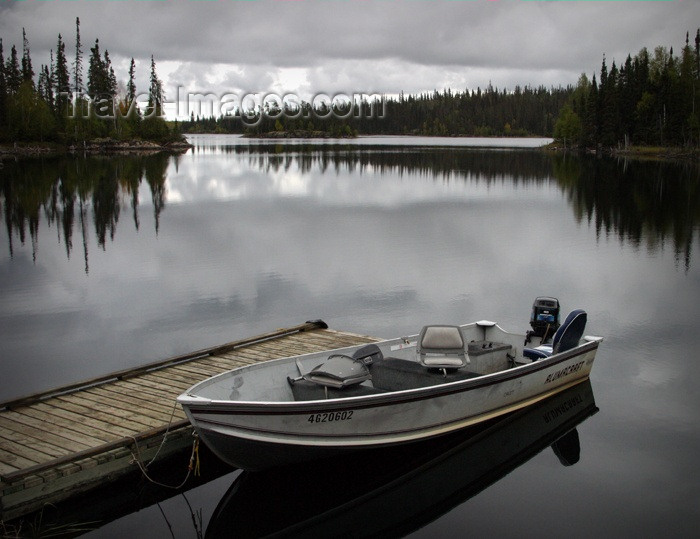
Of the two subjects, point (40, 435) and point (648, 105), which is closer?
point (40, 435)

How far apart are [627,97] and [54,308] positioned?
97.1 metres

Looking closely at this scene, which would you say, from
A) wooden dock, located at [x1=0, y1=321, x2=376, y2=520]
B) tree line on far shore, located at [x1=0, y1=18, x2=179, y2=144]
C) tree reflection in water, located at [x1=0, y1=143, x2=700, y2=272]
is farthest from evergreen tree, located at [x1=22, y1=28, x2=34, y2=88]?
wooden dock, located at [x1=0, y1=321, x2=376, y2=520]

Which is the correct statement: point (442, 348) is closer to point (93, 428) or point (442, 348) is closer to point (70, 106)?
point (93, 428)

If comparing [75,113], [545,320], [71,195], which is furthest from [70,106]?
[545,320]

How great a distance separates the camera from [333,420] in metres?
9.85

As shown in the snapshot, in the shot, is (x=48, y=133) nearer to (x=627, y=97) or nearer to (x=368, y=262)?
(x=627, y=97)

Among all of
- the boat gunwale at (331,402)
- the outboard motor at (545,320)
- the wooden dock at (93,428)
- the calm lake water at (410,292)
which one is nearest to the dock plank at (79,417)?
the wooden dock at (93,428)

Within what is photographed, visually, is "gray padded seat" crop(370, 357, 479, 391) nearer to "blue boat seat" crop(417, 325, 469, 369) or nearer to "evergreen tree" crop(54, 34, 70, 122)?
"blue boat seat" crop(417, 325, 469, 369)

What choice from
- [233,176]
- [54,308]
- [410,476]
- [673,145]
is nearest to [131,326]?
[54,308]

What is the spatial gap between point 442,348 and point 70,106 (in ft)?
405

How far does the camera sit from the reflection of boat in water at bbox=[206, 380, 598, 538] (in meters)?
9.42

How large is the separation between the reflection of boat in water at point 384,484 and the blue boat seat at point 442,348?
3.88ft

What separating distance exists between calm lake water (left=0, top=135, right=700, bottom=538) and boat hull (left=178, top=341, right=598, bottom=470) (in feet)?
2.09

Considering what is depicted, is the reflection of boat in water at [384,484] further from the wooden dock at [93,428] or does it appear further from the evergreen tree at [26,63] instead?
the evergreen tree at [26,63]
